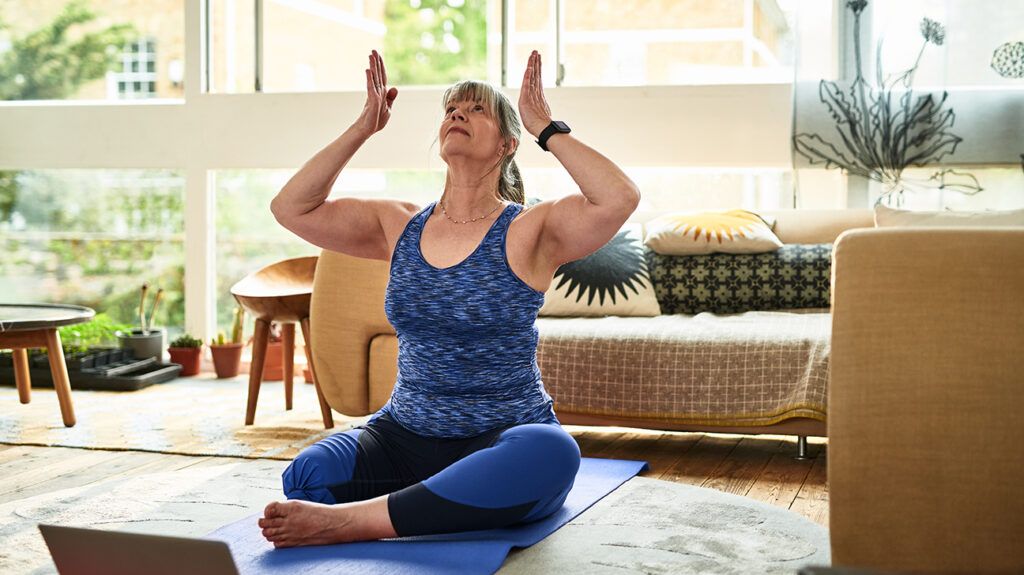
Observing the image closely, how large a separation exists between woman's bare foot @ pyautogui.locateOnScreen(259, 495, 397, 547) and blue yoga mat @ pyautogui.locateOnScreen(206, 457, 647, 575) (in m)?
0.02

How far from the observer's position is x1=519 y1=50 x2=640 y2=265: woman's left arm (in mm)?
2092

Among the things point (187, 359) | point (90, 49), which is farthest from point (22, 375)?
point (90, 49)

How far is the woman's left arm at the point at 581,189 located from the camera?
2092 millimetres

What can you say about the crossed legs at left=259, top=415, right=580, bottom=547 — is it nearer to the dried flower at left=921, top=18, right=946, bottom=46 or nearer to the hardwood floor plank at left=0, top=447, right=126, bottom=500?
the hardwood floor plank at left=0, top=447, right=126, bottom=500

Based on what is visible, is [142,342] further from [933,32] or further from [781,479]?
[933,32]

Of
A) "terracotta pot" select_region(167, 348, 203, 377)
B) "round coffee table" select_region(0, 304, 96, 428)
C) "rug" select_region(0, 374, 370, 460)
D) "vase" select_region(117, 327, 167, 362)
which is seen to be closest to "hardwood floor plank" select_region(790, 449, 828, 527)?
"rug" select_region(0, 374, 370, 460)

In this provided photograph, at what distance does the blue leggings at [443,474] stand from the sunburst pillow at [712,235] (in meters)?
1.66

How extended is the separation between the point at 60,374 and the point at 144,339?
4.62 ft

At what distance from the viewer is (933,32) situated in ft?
14.2

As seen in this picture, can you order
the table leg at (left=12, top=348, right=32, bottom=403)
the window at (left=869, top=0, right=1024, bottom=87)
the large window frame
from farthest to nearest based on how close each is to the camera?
1. the large window frame
2. the window at (left=869, top=0, right=1024, bottom=87)
3. the table leg at (left=12, top=348, right=32, bottom=403)

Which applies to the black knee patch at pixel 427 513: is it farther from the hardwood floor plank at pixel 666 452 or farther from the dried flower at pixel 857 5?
the dried flower at pixel 857 5

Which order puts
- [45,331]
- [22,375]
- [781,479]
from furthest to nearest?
[22,375] < [45,331] < [781,479]

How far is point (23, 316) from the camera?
143 inches

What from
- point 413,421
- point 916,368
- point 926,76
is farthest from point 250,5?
point 916,368
